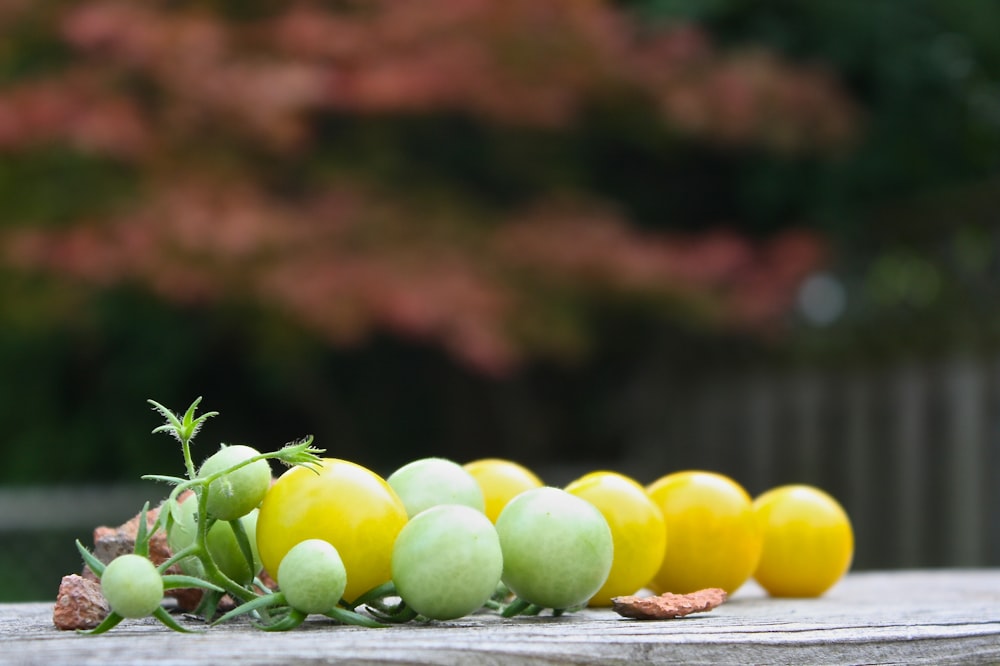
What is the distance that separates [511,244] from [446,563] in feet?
9.77

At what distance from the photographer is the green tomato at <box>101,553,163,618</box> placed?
61 centimetres

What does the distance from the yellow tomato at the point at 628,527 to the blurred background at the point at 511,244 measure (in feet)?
7.75

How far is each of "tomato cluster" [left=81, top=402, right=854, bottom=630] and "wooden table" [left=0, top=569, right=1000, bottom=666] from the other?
0.02m

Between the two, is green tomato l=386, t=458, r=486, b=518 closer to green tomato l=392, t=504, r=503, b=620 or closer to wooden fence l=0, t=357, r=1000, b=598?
green tomato l=392, t=504, r=503, b=620

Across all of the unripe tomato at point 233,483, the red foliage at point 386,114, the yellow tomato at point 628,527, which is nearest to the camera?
the unripe tomato at point 233,483

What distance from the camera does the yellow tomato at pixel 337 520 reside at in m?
0.72

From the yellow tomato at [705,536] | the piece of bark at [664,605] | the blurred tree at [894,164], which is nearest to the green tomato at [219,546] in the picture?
the piece of bark at [664,605]

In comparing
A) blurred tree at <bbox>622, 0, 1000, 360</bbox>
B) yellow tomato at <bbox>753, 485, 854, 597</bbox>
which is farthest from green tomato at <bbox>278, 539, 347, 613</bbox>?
blurred tree at <bbox>622, 0, 1000, 360</bbox>

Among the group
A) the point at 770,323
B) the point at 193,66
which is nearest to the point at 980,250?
the point at 770,323

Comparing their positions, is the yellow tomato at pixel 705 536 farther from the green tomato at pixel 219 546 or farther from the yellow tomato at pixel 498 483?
the green tomato at pixel 219 546

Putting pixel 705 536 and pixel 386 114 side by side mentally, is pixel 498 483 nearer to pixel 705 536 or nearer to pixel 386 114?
pixel 705 536

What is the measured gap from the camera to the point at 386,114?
→ 4.03 m

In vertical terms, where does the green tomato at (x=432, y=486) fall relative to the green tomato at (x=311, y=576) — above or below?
above

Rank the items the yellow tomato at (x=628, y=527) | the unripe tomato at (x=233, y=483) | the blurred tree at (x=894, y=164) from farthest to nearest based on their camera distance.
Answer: the blurred tree at (x=894, y=164) < the yellow tomato at (x=628, y=527) < the unripe tomato at (x=233, y=483)
